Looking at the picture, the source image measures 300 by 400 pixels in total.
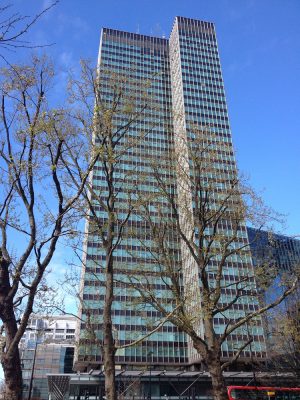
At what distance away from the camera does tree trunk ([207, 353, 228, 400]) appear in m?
13.3

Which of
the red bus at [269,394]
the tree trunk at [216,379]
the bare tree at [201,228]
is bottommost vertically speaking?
the red bus at [269,394]

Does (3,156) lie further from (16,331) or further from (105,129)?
(16,331)

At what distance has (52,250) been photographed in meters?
8.54

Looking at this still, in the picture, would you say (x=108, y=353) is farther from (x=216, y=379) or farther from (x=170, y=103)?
(x=170, y=103)

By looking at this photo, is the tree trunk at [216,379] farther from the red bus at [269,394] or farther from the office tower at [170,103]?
the office tower at [170,103]

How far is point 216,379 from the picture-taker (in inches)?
530

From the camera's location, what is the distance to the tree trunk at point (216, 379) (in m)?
13.3

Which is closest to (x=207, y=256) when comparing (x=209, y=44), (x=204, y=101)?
(x=204, y=101)

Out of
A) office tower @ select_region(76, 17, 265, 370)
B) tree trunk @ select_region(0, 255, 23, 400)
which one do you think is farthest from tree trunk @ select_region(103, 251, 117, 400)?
office tower @ select_region(76, 17, 265, 370)

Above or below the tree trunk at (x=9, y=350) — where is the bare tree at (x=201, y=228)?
above

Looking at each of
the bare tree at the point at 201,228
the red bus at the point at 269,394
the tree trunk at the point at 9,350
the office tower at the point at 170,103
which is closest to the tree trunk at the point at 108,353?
the tree trunk at the point at 9,350

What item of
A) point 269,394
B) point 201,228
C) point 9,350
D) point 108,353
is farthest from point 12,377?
point 269,394

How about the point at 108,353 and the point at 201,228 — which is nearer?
the point at 108,353

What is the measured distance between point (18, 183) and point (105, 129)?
3.58 m
